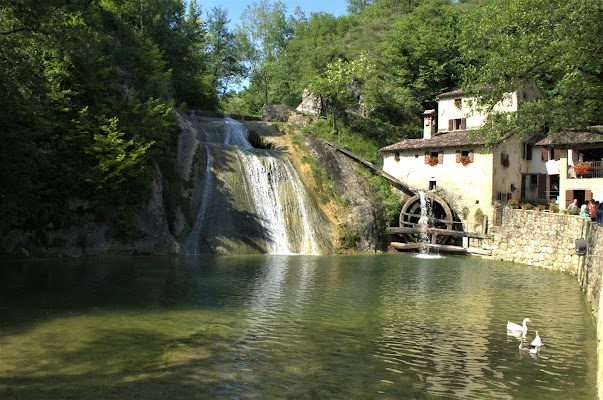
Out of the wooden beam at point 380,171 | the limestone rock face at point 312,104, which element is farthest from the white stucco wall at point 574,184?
the limestone rock face at point 312,104

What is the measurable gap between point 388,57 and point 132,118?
31.4m

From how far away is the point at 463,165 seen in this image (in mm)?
34406

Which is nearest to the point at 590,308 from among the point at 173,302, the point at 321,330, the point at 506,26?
the point at 321,330

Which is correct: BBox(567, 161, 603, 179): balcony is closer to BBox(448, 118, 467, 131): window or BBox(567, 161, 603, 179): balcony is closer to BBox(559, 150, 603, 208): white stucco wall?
BBox(559, 150, 603, 208): white stucco wall

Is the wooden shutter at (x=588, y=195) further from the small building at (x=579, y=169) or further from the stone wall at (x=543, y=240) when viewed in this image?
the stone wall at (x=543, y=240)

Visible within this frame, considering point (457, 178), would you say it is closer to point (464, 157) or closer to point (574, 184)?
point (464, 157)

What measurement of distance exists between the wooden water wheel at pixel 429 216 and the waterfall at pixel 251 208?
24.5ft

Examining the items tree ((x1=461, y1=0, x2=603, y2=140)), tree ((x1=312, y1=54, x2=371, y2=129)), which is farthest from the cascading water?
tree ((x1=461, y1=0, x2=603, y2=140))

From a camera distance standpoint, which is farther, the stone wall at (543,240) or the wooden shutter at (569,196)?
the wooden shutter at (569,196)

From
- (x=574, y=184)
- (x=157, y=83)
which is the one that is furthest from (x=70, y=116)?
(x=574, y=184)

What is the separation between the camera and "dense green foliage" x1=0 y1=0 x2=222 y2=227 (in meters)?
16.3

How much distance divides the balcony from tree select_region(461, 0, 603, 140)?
10666 millimetres

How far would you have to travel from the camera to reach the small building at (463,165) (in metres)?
33.5

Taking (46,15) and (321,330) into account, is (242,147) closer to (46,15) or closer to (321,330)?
(46,15)
